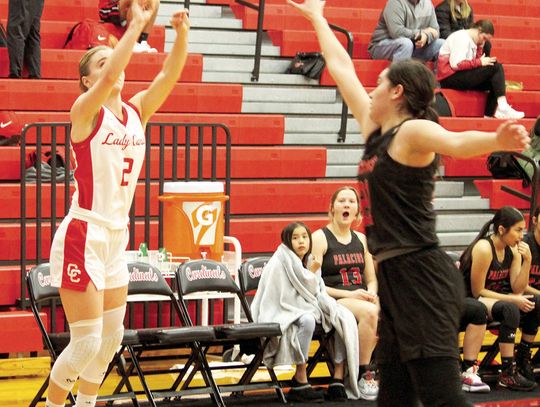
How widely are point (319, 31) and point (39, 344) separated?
10.8 feet

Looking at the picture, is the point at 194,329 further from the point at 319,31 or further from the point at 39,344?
the point at 319,31

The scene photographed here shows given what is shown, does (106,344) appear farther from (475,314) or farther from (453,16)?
(453,16)

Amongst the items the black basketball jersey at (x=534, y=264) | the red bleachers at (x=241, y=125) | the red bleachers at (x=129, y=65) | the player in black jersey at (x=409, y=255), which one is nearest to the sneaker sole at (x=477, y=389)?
the black basketball jersey at (x=534, y=264)

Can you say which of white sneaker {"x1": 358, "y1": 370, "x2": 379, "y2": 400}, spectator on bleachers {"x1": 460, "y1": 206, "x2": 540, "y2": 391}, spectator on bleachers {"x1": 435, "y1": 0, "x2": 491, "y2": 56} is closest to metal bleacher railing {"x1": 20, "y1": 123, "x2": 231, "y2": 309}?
white sneaker {"x1": 358, "y1": 370, "x2": 379, "y2": 400}

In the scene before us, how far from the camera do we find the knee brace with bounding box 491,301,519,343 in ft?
24.8

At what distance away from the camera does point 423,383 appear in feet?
13.3

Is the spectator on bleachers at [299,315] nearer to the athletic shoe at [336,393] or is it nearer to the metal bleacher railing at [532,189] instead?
the athletic shoe at [336,393]

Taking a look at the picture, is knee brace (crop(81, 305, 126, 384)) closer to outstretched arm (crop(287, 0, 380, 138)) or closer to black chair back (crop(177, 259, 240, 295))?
outstretched arm (crop(287, 0, 380, 138))

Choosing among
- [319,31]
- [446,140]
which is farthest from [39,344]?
[446,140]

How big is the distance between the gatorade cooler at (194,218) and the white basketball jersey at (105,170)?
2.47 metres

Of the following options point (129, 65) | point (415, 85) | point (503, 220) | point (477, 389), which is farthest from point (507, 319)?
point (129, 65)

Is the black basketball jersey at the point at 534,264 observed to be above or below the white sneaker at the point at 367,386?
above

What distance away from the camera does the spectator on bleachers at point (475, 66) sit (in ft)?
36.0

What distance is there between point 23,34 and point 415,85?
544cm
